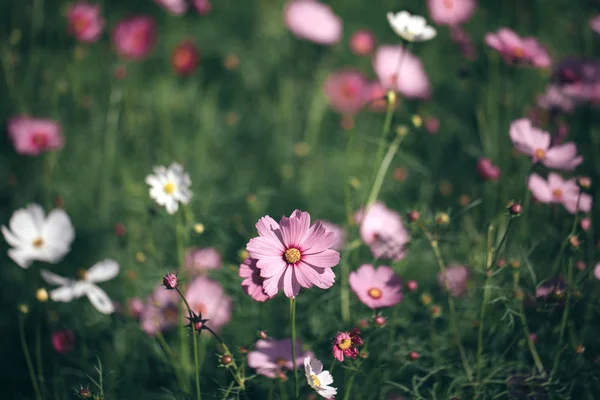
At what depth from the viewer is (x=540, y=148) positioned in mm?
1075

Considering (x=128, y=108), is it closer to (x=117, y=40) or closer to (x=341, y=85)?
(x=117, y=40)

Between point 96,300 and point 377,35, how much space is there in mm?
1587

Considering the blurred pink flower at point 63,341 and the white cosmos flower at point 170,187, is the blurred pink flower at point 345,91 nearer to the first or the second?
the white cosmos flower at point 170,187

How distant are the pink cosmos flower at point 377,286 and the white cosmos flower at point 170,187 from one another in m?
0.38

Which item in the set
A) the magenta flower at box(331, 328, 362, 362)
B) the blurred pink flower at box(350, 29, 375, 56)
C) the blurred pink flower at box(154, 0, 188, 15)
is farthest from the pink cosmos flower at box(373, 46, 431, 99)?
the magenta flower at box(331, 328, 362, 362)

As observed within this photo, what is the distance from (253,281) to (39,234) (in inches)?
23.4

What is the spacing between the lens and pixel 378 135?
1.87m

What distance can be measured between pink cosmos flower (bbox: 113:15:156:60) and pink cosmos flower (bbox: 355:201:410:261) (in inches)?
36.9

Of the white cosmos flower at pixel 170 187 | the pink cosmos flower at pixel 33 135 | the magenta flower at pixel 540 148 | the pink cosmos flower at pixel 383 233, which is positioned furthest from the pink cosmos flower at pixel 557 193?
the pink cosmos flower at pixel 33 135

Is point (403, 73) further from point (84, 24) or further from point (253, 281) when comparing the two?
point (253, 281)

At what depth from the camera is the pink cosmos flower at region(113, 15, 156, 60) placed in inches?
68.7

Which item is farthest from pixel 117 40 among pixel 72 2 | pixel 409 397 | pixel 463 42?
pixel 409 397

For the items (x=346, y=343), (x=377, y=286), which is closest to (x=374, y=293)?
(x=377, y=286)

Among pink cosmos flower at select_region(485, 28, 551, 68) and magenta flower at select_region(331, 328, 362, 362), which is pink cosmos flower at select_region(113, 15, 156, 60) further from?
magenta flower at select_region(331, 328, 362, 362)
